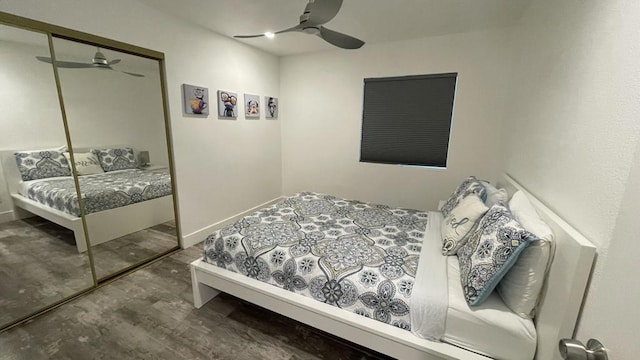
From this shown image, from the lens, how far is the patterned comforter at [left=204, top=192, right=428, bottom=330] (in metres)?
1.47

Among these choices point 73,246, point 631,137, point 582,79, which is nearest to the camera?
point 631,137

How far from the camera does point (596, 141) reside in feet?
3.35

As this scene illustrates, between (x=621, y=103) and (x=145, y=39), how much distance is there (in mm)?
3239

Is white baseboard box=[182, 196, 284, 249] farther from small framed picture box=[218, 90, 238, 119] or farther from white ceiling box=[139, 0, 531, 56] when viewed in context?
white ceiling box=[139, 0, 531, 56]

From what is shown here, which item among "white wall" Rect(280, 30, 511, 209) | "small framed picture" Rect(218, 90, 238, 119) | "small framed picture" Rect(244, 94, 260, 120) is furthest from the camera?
"small framed picture" Rect(244, 94, 260, 120)

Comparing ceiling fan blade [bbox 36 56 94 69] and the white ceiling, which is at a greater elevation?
the white ceiling

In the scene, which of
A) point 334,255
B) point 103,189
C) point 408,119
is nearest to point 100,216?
point 103,189

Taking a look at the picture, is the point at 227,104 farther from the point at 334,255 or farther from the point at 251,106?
the point at 334,255

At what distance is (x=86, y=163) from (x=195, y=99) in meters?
1.17

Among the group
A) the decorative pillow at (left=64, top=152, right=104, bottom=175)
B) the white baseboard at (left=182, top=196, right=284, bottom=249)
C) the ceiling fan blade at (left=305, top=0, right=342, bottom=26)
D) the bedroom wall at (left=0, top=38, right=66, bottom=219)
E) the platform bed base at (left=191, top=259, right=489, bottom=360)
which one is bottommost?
the white baseboard at (left=182, top=196, right=284, bottom=249)

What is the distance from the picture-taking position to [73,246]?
2.26 m

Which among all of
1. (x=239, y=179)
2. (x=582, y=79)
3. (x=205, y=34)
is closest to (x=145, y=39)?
(x=205, y=34)

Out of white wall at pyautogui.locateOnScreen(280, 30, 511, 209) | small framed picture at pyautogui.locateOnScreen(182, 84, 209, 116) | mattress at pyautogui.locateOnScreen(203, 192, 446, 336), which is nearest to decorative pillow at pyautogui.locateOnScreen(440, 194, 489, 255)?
mattress at pyautogui.locateOnScreen(203, 192, 446, 336)

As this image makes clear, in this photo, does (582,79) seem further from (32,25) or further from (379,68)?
(32,25)
